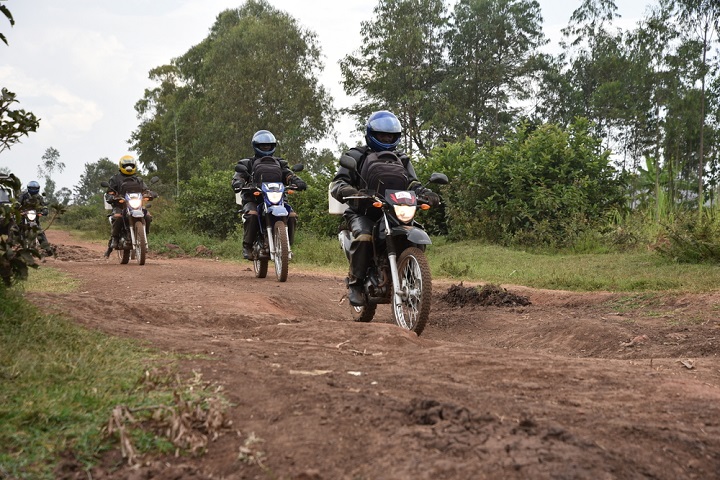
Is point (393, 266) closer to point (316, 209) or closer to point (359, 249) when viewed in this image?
point (359, 249)

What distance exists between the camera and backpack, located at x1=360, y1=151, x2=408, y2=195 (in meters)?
7.36

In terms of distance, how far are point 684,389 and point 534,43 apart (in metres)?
40.9

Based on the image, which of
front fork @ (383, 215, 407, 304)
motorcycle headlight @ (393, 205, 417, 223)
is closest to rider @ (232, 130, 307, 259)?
front fork @ (383, 215, 407, 304)

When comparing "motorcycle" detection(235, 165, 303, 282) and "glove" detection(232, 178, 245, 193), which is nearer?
"motorcycle" detection(235, 165, 303, 282)

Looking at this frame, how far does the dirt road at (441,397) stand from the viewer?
2.91 metres

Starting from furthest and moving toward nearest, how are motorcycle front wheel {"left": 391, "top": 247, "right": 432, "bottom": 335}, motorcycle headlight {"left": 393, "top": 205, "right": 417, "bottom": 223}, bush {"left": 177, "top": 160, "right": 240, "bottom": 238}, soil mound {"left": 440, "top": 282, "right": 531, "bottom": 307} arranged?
1. bush {"left": 177, "top": 160, "right": 240, "bottom": 238}
2. soil mound {"left": 440, "top": 282, "right": 531, "bottom": 307}
3. motorcycle headlight {"left": 393, "top": 205, "right": 417, "bottom": 223}
4. motorcycle front wheel {"left": 391, "top": 247, "right": 432, "bottom": 335}

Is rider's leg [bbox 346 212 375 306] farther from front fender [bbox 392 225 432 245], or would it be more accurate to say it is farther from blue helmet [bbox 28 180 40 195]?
blue helmet [bbox 28 180 40 195]

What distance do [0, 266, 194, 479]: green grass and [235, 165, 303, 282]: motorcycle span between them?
6215 mm

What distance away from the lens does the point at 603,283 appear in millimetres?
10945

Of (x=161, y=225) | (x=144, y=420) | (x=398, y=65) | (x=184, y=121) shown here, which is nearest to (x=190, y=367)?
(x=144, y=420)

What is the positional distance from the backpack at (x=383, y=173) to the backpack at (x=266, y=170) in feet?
15.2

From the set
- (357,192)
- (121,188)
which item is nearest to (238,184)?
(121,188)

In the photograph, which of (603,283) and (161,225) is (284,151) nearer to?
(161,225)

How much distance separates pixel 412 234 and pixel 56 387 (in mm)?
3658
